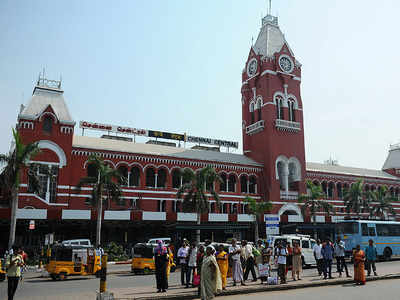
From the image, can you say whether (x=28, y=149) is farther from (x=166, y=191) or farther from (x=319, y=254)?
(x=319, y=254)

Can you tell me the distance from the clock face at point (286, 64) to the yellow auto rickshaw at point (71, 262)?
40.1 meters

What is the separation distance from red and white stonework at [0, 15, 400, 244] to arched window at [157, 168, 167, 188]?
0.12 metres

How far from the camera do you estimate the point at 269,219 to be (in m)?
22.6

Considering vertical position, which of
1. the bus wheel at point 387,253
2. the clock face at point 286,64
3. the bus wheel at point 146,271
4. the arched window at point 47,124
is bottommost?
the bus wheel at point 146,271

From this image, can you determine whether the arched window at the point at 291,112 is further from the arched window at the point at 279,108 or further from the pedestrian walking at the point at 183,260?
the pedestrian walking at the point at 183,260

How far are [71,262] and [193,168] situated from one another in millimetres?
26036

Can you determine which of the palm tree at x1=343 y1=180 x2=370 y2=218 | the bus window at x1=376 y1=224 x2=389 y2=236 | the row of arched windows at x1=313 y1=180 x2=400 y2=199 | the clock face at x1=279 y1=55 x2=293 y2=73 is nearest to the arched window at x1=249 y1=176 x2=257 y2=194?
the row of arched windows at x1=313 y1=180 x2=400 y2=199

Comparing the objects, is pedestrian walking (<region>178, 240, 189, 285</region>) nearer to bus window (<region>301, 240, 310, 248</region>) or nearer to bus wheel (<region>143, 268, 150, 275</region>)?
bus wheel (<region>143, 268, 150, 275</region>)

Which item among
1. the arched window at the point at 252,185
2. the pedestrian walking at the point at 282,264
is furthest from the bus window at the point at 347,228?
the arched window at the point at 252,185

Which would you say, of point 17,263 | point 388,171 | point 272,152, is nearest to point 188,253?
point 17,263

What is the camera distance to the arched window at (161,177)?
43.4 metres

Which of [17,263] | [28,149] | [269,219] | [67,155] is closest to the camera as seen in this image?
[17,263]

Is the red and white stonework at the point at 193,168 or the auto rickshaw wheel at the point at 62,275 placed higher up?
the red and white stonework at the point at 193,168

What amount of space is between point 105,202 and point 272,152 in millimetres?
22929
